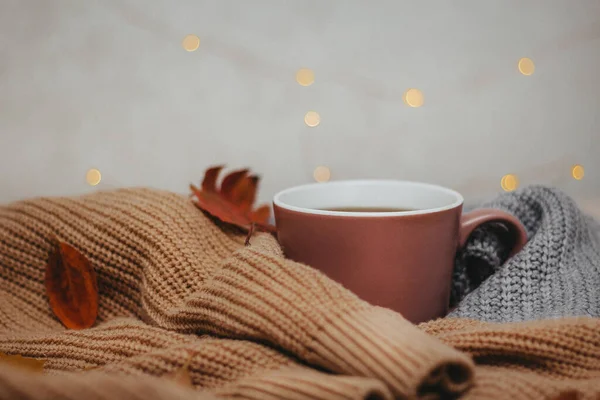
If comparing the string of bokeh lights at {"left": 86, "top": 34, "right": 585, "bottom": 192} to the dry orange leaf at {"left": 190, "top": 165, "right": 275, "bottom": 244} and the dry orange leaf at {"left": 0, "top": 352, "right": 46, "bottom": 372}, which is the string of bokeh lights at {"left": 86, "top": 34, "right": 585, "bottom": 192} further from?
the dry orange leaf at {"left": 0, "top": 352, "right": 46, "bottom": 372}

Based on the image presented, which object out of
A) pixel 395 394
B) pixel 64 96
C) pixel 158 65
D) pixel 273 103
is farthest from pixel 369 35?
pixel 395 394

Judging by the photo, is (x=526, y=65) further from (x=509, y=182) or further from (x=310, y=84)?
(x=310, y=84)

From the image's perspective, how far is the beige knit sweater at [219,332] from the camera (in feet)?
1.07

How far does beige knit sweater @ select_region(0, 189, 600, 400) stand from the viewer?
325 mm

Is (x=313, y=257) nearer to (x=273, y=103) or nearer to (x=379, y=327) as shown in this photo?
(x=379, y=327)

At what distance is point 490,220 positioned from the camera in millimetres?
533

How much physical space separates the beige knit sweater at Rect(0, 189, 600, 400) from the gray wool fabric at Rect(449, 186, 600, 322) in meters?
0.07

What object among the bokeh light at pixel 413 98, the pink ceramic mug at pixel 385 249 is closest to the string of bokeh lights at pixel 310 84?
the bokeh light at pixel 413 98

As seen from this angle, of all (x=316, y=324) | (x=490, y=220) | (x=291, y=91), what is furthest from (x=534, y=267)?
(x=291, y=91)

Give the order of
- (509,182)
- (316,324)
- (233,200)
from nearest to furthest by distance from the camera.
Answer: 1. (316,324)
2. (233,200)
3. (509,182)

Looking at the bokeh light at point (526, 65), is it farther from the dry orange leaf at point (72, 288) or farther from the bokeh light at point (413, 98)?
the dry orange leaf at point (72, 288)

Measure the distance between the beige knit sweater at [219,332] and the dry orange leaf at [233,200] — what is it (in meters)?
0.01

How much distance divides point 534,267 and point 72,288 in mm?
432

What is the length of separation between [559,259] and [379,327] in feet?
0.84
